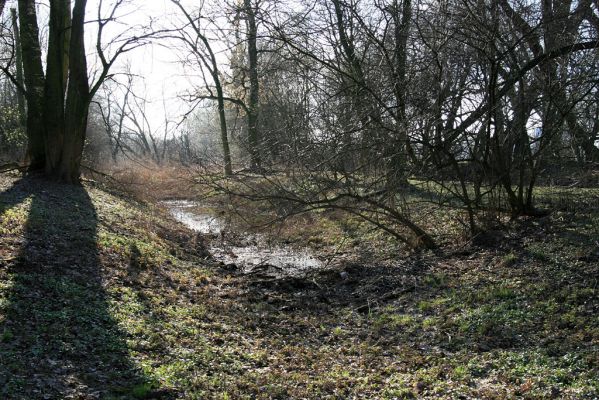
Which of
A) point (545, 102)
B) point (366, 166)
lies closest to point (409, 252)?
point (366, 166)

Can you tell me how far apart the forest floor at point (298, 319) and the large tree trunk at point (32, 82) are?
4.93 metres

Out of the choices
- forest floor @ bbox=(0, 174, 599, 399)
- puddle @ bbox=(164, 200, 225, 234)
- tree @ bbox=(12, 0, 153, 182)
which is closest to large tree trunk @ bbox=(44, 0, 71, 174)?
tree @ bbox=(12, 0, 153, 182)

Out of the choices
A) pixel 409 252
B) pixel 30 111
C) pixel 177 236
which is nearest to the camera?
pixel 409 252

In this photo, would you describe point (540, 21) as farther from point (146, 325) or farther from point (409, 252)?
point (146, 325)

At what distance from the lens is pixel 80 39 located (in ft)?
48.8

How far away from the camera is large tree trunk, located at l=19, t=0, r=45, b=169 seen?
16094mm

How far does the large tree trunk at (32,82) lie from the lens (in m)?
16.1

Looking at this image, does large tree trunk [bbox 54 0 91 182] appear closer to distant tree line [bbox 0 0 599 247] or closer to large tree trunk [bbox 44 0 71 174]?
large tree trunk [bbox 44 0 71 174]

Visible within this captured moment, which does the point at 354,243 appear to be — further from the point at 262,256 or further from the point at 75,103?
the point at 75,103

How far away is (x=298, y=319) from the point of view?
830cm

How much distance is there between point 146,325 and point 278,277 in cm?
422

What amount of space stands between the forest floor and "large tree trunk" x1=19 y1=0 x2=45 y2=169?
493cm

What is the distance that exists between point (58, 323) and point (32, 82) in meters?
12.5

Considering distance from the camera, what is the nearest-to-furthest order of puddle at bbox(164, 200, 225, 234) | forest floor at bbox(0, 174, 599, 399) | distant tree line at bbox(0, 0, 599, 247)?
forest floor at bbox(0, 174, 599, 399) → distant tree line at bbox(0, 0, 599, 247) → puddle at bbox(164, 200, 225, 234)
